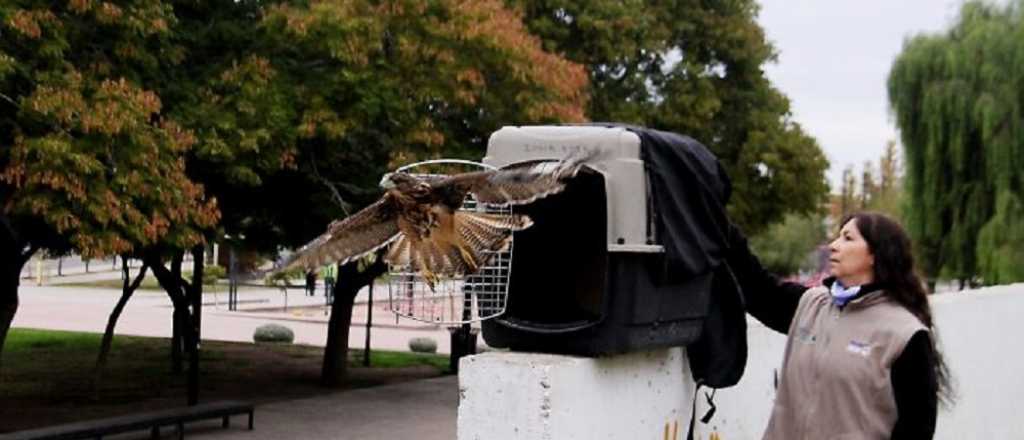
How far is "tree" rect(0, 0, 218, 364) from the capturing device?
1123 cm

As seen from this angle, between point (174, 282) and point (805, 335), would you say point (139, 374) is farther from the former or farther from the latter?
point (805, 335)

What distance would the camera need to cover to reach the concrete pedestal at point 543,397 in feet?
12.6

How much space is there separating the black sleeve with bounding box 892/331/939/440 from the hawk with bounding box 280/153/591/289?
3.47 feet

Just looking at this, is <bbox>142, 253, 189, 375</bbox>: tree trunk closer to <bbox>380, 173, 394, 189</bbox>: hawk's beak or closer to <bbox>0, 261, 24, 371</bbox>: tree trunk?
<bbox>0, 261, 24, 371</bbox>: tree trunk

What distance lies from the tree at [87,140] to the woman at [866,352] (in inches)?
328

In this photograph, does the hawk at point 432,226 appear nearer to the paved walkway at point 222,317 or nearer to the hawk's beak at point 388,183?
the hawk's beak at point 388,183

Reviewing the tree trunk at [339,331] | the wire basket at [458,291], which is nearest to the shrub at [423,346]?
the tree trunk at [339,331]

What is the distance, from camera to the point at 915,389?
3734 mm

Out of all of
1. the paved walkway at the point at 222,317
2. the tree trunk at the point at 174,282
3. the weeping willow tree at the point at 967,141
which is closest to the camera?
the tree trunk at the point at 174,282

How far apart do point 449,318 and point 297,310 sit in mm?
36798

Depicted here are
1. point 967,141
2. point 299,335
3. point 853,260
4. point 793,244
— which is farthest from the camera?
point 793,244

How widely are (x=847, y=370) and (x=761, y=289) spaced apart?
98cm

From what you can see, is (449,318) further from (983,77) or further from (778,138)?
(983,77)

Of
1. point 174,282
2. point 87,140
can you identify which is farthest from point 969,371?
point 174,282
